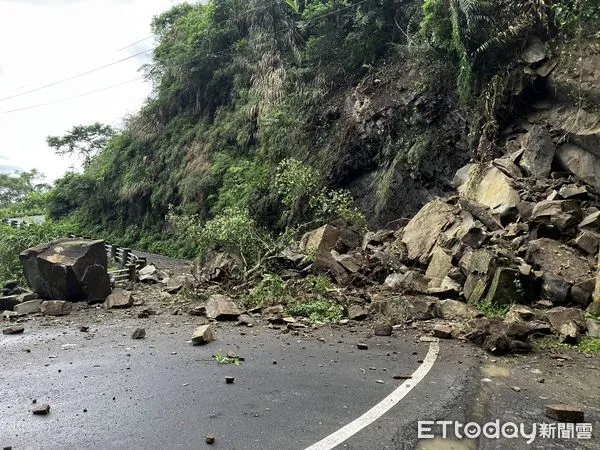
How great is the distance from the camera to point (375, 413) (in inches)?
162

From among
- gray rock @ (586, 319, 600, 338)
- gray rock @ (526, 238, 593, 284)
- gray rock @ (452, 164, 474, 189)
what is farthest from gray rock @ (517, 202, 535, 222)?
gray rock @ (586, 319, 600, 338)

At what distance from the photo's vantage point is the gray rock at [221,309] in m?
8.30

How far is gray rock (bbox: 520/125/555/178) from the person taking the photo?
9.62 metres

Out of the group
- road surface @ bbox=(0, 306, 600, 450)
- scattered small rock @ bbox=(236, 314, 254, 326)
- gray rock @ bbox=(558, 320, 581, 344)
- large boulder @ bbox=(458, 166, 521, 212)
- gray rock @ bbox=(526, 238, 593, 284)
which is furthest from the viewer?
large boulder @ bbox=(458, 166, 521, 212)

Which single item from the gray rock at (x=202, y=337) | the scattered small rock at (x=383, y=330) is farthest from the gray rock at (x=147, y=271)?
the scattered small rock at (x=383, y=330)

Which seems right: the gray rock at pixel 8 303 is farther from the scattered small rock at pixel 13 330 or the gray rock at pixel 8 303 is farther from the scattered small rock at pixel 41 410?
the scattered small rock at pixel 41 410

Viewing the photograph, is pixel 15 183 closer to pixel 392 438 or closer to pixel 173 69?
pixel 173 69

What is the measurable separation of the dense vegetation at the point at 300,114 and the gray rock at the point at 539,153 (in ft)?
4.03

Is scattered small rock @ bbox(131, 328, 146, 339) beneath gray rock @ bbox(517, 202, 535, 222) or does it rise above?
beneath

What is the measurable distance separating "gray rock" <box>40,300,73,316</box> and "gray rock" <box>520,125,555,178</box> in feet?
33.7

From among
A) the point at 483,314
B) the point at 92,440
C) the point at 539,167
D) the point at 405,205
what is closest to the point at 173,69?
the point at 405,205

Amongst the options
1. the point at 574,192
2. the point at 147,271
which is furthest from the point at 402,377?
the point at 147,271

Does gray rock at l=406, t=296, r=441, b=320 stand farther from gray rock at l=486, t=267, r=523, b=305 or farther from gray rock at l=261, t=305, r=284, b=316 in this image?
gray rock at l=261, t=305, r=284, b=316

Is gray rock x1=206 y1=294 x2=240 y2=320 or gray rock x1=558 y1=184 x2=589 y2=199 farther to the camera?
gray rock x1=558 y1=184 x2=589 y2=199
